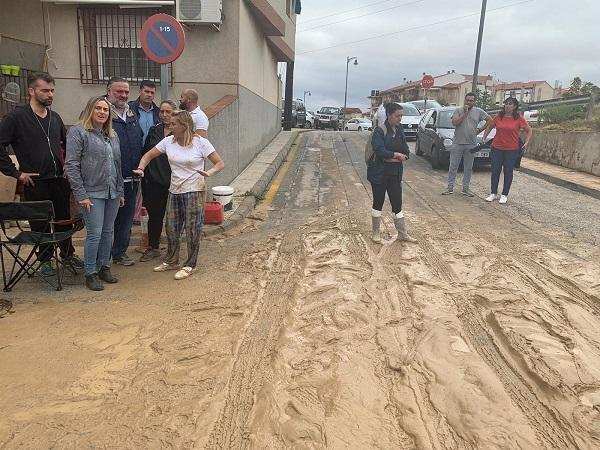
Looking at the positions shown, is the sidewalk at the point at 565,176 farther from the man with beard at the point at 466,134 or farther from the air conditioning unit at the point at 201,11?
the air conditioning unit at the point at 201,11

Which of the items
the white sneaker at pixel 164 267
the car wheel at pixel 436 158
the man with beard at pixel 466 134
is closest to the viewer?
the white sneaker at pixel 164 267

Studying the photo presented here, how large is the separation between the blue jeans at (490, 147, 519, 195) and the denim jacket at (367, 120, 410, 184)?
350 centimetres

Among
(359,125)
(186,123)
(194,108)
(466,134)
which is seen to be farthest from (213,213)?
(359,125)

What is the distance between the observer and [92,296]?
15.1ft

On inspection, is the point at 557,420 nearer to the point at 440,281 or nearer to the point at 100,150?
the point at 440,281

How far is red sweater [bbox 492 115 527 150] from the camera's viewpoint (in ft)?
29.0

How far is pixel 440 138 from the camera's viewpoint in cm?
1295

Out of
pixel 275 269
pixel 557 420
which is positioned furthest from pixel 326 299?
pixel 557 420

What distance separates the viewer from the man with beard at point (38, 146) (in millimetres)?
4523

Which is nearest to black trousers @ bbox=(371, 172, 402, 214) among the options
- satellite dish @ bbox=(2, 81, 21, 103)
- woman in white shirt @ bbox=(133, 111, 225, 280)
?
Result: woman in white shirt @ bbox=(133, 111, 225, 280)

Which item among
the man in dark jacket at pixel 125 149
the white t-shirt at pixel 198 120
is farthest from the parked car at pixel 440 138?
the man in dark jacket at pixel 125 149

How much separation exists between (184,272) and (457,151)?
661 centimetres

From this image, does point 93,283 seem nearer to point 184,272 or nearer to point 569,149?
point 184,272

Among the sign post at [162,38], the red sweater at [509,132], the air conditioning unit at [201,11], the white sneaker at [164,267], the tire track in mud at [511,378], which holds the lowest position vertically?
the white sneaker at [164,267]
